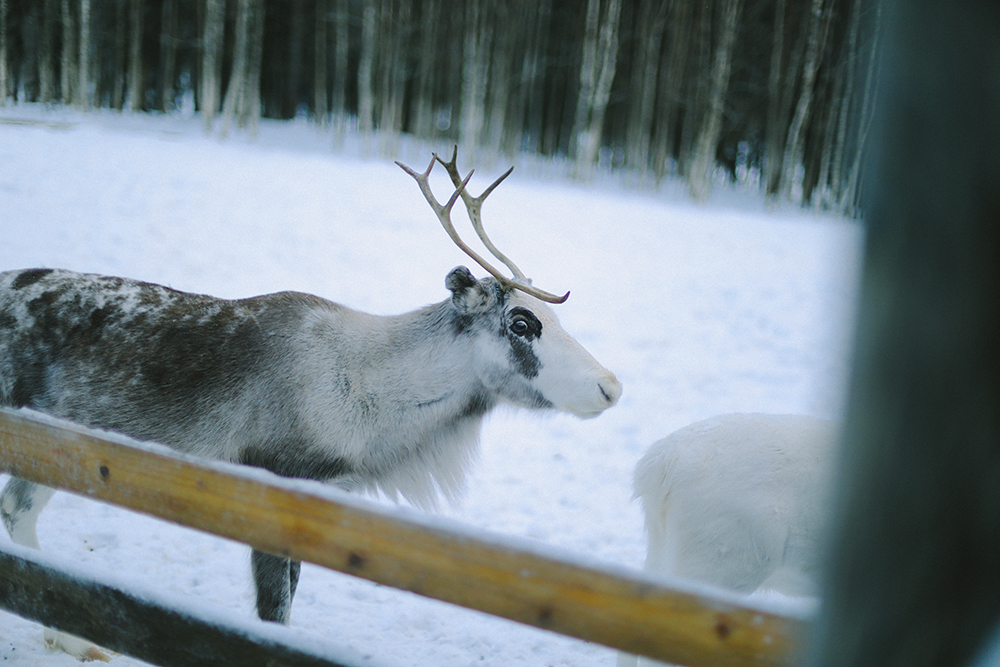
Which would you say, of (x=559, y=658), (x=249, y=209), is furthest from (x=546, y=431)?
(x=249, y=209)

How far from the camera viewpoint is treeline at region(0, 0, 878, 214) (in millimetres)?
15758

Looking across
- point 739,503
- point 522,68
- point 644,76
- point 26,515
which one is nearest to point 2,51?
point 522,68

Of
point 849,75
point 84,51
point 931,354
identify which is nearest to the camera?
point 931,354

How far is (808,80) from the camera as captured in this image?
14.2 metres

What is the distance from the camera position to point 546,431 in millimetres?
5641

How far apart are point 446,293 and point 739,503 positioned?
225 inches

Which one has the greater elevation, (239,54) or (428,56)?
(428,56)

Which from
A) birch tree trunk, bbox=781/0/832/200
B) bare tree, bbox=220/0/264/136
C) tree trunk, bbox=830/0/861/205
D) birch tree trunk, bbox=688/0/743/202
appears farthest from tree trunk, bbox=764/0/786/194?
bare tree, bbox=220/0/264/136

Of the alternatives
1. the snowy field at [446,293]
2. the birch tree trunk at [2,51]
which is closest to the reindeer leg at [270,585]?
the snowy field at [446,293]

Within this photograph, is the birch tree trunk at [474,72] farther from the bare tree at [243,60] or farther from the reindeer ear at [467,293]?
the reindeer ear at [467,293]

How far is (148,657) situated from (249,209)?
813cm

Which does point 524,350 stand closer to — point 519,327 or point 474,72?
point 519,327

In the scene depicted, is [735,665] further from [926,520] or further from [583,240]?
[583,240]

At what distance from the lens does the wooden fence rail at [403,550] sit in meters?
1.28
